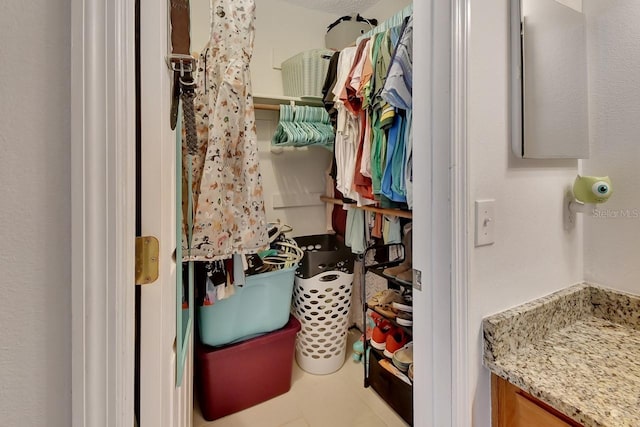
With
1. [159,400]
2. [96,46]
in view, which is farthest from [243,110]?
[159,400]

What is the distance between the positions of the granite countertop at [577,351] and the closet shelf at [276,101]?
158 cm

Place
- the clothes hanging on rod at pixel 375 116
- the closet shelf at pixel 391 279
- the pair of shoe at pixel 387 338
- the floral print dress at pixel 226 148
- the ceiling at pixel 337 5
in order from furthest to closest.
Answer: the ceiling at pixel 337 5
the pair of shoe at pixel 387 338
the closet shelf at pixel 391 279
the clothes hanging on rod at pixel 375 116
the floral print dress at pixel 226 148

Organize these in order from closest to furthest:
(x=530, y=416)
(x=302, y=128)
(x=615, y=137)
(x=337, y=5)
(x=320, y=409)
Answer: (x=530, y=416) < (x=615, y=137) < (x=320, y=409) < (x=302, y=128) < (x=337, y=5)

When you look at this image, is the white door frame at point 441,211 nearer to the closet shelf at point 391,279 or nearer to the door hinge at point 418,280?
the door hinge at point 418,280

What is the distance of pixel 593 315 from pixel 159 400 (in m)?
1.21

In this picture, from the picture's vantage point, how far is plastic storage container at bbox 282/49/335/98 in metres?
1.92

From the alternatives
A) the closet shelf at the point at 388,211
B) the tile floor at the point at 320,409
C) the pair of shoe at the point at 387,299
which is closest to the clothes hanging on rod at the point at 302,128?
the closet shelf at the point at 388,211

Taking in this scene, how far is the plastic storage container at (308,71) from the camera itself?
192 cm

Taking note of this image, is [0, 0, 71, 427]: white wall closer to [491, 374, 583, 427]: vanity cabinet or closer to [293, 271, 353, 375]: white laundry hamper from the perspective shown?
[491, 374, 583, 427]: vanity cabinet

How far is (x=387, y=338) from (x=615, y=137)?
119 centimetres

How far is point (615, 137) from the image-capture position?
950mm

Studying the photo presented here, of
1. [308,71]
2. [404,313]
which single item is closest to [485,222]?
[404,313]

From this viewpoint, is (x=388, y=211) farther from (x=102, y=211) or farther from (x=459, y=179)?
(x=102, y=211)

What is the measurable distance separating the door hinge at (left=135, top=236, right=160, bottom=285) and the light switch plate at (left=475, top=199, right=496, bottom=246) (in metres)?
0.68
